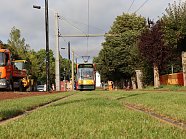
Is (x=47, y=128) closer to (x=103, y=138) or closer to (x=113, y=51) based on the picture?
(x=103, y=138)

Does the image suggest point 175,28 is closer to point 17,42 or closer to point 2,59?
point 2,59

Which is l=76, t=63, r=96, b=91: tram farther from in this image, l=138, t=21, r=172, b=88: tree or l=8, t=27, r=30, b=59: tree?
l=8, t=27, r=30, b=59: tree

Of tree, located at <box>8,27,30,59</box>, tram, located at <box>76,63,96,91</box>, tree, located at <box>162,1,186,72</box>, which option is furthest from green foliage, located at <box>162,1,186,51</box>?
tree, located at <box>8,27,30,59</box>

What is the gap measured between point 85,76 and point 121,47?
1499 centimetres

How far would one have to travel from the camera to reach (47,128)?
693 cm

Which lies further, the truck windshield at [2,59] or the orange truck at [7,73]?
the orange truck at [7,73]

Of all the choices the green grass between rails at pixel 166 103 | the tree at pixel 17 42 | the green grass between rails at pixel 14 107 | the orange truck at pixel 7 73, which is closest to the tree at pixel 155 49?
the orange truck at pixel 7 73

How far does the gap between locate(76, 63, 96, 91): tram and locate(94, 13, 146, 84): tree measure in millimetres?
9314

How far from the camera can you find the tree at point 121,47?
2525 inches

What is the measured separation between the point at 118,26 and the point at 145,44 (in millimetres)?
23996

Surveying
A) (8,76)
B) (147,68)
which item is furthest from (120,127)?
(147,68)

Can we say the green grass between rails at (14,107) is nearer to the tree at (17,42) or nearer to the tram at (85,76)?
the tram at (85,76)

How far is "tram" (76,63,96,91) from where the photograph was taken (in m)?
51.9

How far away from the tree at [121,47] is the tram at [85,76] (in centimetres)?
931
